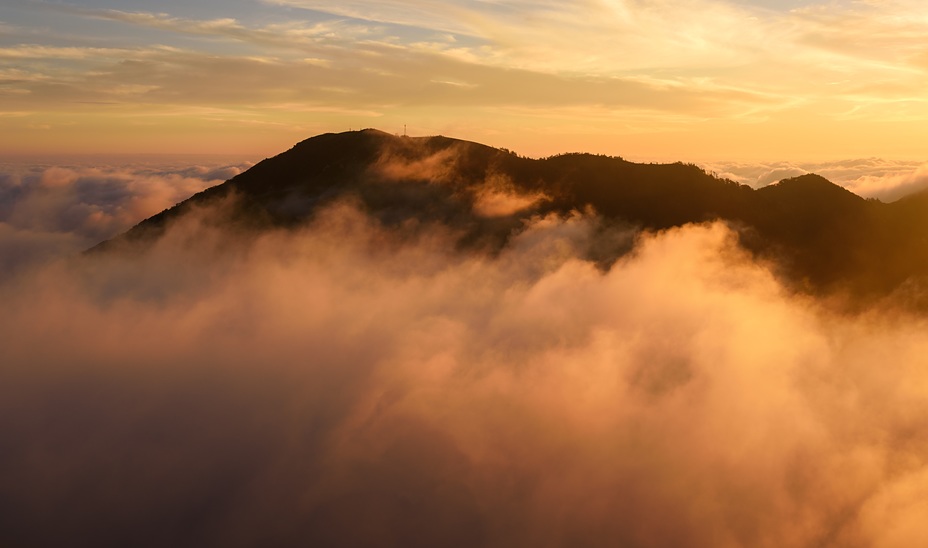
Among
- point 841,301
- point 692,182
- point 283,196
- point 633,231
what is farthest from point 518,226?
point 841,301

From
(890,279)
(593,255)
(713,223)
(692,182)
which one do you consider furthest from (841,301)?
(593,255)

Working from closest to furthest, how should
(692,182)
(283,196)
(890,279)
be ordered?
1. (890,279)
2. (692,182)
3. (283,196)

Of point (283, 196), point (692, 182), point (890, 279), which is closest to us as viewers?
point (890, 279)

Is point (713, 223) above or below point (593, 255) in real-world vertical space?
above

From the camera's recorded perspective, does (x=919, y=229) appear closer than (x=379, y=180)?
Yes

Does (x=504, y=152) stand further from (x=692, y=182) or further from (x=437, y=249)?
(x=692, y=182)

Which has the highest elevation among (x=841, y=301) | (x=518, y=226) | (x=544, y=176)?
(x=544, y=176)

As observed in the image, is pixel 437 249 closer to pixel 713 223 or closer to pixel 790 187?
pixel 713 223
